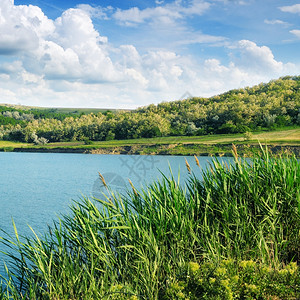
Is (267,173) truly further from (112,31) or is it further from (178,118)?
(178,118)

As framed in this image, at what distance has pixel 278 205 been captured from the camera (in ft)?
16.2

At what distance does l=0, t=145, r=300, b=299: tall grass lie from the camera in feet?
13.9

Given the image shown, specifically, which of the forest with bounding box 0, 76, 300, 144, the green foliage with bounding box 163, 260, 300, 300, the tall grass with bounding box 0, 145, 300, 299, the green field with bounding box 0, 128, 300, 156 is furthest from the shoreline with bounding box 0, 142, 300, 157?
the green foliage with bounding box 163, 260, 300, 300

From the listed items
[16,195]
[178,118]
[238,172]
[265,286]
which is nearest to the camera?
[265,286]

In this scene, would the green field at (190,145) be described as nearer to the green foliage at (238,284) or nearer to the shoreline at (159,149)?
the shoreline at (159,149)

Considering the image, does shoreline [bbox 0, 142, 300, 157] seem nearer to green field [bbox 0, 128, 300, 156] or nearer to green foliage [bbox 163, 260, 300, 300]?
green field [bbox 0, 128, 300, 156]

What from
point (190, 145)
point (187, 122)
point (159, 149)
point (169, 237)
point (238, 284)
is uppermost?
point (187, 122)

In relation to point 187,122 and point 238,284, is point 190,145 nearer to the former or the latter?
point 187,122

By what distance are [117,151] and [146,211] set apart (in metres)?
48.1

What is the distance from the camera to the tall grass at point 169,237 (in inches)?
167

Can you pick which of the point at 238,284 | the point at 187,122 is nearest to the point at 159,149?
the point at 187,122

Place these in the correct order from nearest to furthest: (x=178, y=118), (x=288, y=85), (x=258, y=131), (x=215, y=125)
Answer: (x=258, y=131) < (x=215, y=125) < (x=178, y=118) < (x=288, y=85)

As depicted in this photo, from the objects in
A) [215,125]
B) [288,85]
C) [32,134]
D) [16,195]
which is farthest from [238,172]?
[288,85]

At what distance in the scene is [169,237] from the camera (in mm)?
4691
